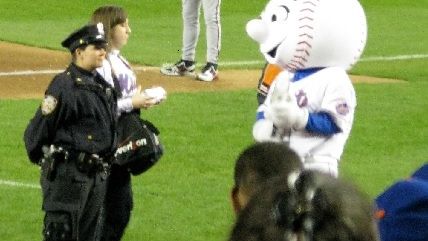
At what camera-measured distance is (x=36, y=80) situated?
13.2 meters

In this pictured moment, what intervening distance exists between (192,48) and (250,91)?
3.52ft

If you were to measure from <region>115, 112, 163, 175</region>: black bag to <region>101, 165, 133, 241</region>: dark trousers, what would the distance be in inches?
4.9

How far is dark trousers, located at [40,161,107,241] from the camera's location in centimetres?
581

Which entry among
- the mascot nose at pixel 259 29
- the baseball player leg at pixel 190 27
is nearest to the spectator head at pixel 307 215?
the mascot nose at pixel 259 29

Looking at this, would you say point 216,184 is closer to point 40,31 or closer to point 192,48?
point 192,48

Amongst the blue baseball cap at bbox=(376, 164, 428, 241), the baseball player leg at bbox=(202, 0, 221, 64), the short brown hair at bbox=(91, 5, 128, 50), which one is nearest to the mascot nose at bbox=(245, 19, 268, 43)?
the short brown hair at bbox=(91, 5, 128, 50)

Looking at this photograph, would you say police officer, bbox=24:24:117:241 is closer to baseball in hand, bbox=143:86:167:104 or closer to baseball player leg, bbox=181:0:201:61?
baseball in hand, bbox=143:86:167:104

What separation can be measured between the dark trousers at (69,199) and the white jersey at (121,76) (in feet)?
1.73

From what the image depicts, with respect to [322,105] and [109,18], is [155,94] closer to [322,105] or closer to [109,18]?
[109,18]

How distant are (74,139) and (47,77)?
7.77m

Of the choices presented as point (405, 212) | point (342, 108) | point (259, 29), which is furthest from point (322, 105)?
point (405, 212)

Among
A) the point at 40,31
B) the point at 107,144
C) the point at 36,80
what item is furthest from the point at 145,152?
the point at 40,31

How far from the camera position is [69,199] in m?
5.81

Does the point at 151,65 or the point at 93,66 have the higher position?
the point at 93,66
